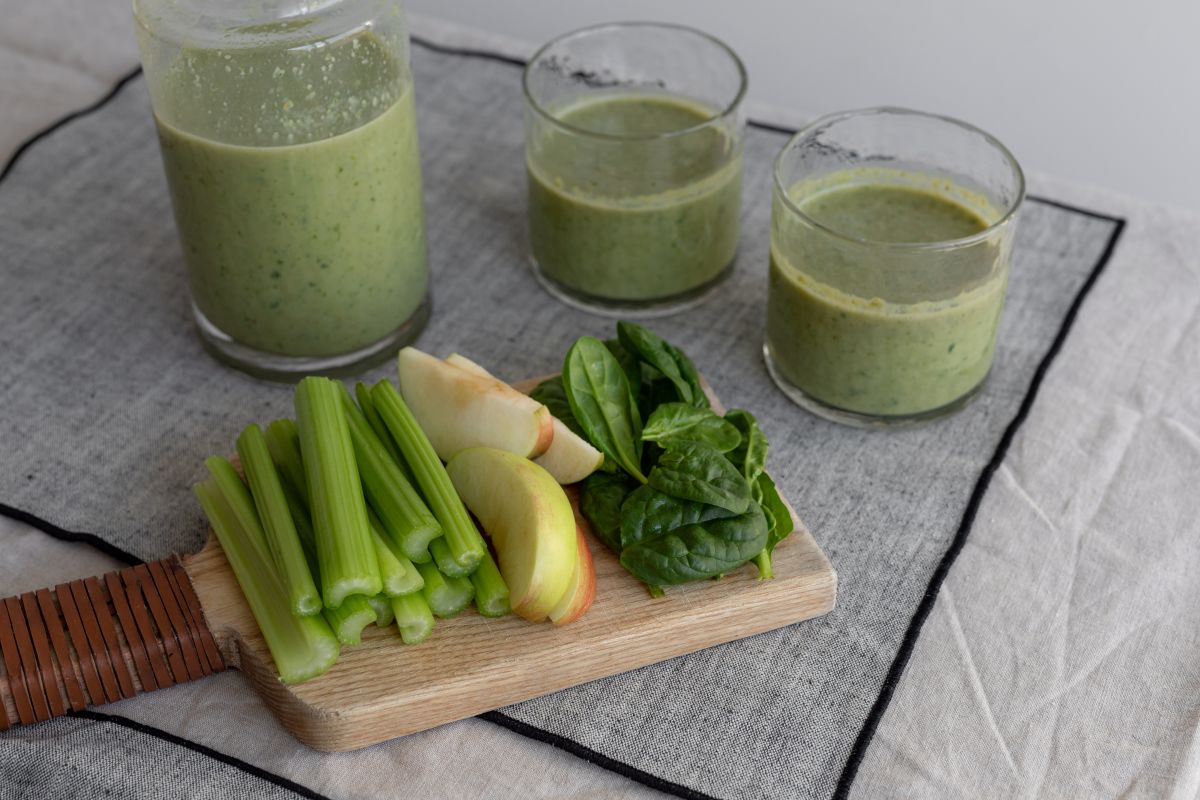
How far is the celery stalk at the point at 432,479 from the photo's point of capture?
3.19 ft

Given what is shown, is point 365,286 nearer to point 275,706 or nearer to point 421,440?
point 421,440

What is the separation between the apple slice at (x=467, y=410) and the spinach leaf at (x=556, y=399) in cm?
4

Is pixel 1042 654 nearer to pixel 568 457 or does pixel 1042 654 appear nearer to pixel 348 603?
pixel 568 457

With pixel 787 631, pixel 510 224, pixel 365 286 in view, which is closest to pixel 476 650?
pixel 787 631

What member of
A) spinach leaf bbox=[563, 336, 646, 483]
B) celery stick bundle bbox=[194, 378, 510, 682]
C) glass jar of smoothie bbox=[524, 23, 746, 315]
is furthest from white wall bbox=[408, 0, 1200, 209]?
celery stick bundle bbox=[194, 378, 510, 682]

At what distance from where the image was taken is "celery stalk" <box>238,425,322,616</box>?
37.0 inches

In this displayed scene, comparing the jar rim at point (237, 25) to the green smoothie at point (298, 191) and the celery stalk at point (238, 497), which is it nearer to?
the green smoothie at point (298, 191)

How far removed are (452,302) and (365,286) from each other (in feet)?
0.57

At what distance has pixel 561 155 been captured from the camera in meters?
1.28

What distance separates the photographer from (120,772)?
3.09 ft

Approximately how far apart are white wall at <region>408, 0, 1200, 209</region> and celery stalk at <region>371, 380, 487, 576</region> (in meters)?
1.11

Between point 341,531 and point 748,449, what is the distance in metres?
0.32

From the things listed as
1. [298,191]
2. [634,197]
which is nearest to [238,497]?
[298,191]

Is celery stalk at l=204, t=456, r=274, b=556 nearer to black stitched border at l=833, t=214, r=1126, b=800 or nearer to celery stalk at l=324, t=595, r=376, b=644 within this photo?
celery stalk at l=324, t=595, r=376, b=644
